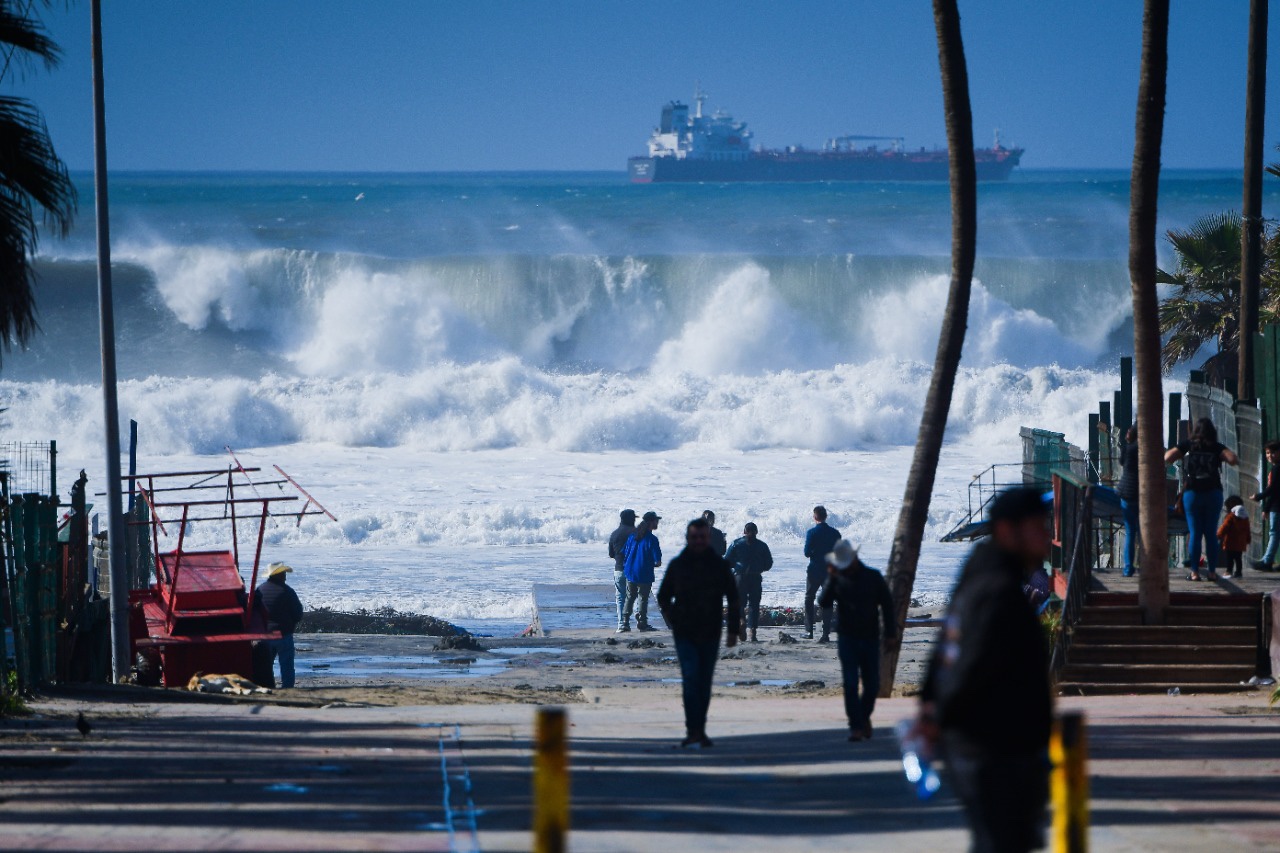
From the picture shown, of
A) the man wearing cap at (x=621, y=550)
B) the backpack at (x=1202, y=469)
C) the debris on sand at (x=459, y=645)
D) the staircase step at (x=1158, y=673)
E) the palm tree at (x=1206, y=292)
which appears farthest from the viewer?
the palm tree at (x=1206, y=292)

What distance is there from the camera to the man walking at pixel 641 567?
19906mm

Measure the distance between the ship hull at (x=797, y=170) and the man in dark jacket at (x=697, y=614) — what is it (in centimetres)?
15800

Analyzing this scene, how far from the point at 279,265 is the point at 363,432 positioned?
17.8m

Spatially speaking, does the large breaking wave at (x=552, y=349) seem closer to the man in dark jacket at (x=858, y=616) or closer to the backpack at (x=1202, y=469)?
the backpack at (x=1202, y=469)

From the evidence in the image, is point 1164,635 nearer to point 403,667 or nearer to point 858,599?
point 858,599

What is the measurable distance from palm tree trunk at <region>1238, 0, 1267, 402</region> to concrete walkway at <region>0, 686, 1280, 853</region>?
7.03m

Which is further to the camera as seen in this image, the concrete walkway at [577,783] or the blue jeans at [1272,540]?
the blue jeans at [1272,540]

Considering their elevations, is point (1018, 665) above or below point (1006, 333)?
Result: below

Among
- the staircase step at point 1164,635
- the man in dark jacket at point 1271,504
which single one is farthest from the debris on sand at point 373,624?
the man in dark jacket at point 1271,504

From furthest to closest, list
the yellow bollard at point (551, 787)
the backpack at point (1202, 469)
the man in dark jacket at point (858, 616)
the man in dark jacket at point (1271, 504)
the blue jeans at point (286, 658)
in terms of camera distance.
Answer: the blue jeans at point (286, 658), the man in dark jacket at point (1271, 504), the backpack at point (1202, 469), the man in dark jacket at point (858, 616), the yellow bollard at point (551, 787)

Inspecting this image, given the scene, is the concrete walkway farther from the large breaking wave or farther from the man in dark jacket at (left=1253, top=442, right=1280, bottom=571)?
the large breaking wave

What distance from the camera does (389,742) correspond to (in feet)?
34.4

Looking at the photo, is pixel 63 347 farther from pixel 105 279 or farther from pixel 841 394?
pixel 105 279

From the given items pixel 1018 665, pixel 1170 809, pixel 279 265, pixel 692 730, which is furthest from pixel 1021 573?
pixel 279 265
